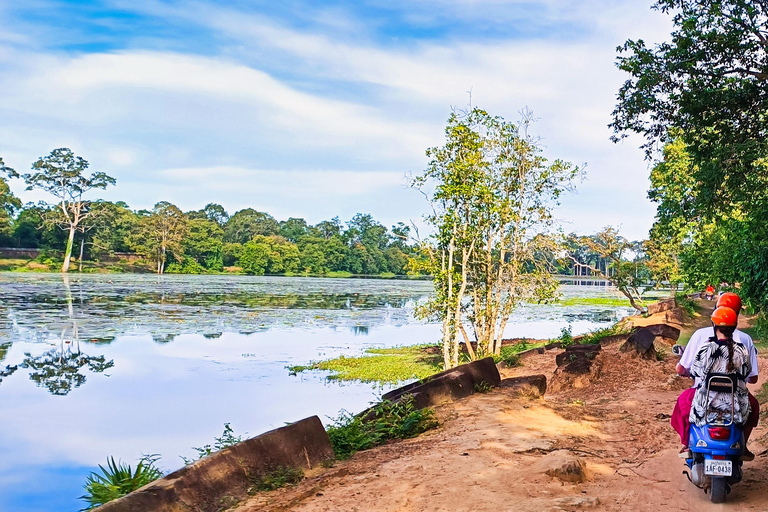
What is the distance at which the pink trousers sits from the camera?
4.17 m

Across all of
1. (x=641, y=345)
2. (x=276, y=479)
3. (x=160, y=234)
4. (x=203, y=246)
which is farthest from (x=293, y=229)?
(x=276, y=479)

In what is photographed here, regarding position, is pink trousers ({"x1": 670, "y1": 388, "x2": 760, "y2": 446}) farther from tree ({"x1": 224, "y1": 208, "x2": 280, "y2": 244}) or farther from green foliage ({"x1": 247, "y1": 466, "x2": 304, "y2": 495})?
tree ({"x1": 224, "y1": 208, "x2": 280, "y2": 244})

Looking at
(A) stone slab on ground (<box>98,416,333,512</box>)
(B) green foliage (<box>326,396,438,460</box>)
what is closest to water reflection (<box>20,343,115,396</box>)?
(B) green foliage (<box>326,396,438,460</box>)

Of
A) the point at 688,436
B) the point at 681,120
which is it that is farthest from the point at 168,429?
the point at 681,120

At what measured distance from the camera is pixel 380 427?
7.22m

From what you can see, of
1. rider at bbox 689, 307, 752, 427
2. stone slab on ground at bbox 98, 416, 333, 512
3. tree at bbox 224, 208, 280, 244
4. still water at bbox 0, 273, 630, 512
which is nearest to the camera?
rider at bbox 689, 307, 752, 427

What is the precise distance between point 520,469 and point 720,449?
5.66ft

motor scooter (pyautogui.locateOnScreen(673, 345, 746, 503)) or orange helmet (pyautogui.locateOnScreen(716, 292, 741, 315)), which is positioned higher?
orange helmet (pyautogui.locateOnScreen(716, 292, 741, 315))

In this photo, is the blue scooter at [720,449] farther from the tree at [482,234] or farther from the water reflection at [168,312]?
the water reflection at [168,312]

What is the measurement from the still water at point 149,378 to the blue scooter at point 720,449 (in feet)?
22.8

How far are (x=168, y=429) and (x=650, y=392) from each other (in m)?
7.75

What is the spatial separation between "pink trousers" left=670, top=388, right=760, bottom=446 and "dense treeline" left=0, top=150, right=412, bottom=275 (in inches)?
1921

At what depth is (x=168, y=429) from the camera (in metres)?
10.6

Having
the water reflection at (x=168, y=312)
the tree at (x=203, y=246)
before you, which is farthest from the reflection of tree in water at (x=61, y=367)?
the tree at (x=203, y=246)
